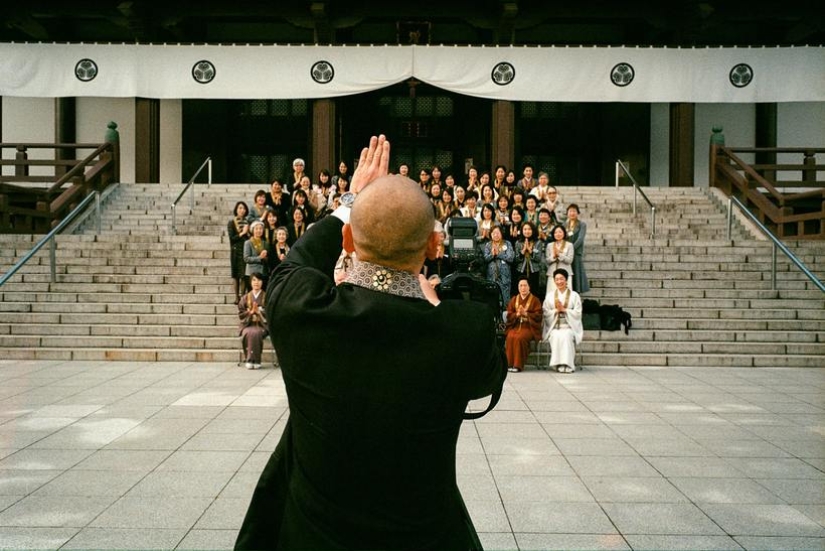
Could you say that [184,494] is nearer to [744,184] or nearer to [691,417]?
[691,417]

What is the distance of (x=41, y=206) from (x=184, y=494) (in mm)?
11537

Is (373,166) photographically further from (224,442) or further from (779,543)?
(224,442)

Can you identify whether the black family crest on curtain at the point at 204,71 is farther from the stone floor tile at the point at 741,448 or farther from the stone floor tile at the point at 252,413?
the stone floor tile at the point at 741,448

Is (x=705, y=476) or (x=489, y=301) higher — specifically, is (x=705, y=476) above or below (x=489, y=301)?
below

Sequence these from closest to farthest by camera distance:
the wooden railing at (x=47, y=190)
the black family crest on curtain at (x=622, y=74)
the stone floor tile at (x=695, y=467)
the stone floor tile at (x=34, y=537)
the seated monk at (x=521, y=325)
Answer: the stone floor tile at (x=34, y=537) < the stone floor tile at (x=695, y=467) < the seated monk at (x=521, y=325) < the wooden railing at (x=47, y=190) < the black family crest on curtain at (x=622, y=74)

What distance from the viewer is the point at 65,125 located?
723 inches

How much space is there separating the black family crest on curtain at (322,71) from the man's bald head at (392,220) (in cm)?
1444

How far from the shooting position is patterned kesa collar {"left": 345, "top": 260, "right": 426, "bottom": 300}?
1.60 metres

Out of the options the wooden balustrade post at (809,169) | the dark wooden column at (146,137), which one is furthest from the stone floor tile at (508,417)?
the dark wooden column at (146,137)

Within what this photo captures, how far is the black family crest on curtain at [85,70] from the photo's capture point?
14984 millimetres

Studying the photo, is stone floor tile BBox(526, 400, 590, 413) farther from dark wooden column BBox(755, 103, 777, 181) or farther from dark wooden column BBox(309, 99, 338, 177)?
dark wooden column BBox(755, 103, 777, 181)

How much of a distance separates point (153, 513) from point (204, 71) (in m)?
13.1

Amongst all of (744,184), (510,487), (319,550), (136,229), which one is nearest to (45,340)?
(136,229)

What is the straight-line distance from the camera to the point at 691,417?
6.26m
